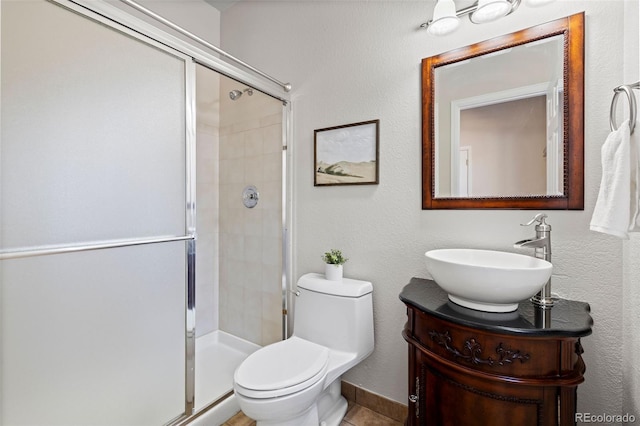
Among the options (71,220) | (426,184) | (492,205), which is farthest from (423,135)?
(71,220)

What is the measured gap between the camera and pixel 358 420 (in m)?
1.63

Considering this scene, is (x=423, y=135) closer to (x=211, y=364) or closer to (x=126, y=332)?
(x=126, y=332)

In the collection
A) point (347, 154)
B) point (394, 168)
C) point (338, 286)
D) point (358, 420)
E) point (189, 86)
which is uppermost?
point (189, 86)

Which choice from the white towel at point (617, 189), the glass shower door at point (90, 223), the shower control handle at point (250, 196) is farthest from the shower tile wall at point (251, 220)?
the white towel at point (617, 189)

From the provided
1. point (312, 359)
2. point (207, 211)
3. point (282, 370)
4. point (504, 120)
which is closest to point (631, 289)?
point (504, 120)

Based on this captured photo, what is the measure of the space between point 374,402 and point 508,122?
65.0 inches

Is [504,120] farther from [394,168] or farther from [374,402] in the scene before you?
[374,402]

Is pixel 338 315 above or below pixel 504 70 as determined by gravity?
below

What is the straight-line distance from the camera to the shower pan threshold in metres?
1.74

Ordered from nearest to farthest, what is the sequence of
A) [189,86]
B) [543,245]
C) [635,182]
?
1. [635,182]
2. [543,245]
3. [189,86]

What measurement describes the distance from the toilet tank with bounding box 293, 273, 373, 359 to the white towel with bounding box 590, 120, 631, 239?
104 cm

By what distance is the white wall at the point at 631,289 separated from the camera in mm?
1008

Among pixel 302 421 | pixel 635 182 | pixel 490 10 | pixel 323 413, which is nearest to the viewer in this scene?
pixel 635 182

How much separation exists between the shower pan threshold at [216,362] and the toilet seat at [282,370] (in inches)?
19.9
